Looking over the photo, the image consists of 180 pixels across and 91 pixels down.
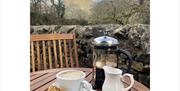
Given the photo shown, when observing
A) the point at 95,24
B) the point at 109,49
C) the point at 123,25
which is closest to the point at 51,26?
the point at 95,24

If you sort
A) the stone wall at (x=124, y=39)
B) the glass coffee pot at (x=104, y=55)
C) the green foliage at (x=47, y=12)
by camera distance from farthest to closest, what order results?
the green foliage at (x=47, y=12) → the stone wall at (x=124, y=39) → the glass coffee pot at (x=104, y=55)

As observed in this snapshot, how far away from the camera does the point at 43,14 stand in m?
2.05

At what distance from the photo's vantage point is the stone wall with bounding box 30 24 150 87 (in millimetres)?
1816

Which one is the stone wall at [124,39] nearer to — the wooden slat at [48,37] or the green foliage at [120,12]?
the green foliage at [120,12]

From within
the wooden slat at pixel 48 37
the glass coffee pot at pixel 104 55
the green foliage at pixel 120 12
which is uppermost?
the green foliage at pixel 120 12

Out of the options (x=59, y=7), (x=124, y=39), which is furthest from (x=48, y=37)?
(x=124, y=39)

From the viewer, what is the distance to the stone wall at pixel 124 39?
1816 mm

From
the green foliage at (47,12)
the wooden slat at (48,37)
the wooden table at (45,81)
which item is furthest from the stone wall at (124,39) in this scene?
the wooden table at (45,81)

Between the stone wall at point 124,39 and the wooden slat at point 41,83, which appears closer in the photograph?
the wooden slat at point 41,83

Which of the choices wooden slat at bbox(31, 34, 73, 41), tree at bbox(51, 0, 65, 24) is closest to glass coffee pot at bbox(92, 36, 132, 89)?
wooden slat at bbox(31, 34, 73, 41)

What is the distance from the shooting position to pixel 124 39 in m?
1.91

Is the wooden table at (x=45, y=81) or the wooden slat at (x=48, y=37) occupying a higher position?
the wooden slat at (x=48, y=37)
